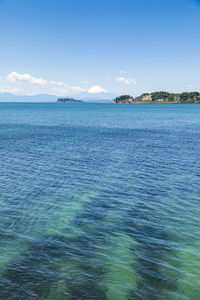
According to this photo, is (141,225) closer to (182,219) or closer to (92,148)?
(182,219)

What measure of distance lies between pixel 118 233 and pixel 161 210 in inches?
275

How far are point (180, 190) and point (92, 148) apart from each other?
1214 inches

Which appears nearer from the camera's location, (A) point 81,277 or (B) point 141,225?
(A) point 81,277

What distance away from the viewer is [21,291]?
53.2 feet

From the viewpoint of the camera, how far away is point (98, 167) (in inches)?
1763

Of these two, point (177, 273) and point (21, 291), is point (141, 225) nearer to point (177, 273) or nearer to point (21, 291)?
point (177, 273)

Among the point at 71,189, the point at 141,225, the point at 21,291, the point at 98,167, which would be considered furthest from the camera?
the point at 98,167

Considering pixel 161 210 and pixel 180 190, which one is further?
pixel 180 190

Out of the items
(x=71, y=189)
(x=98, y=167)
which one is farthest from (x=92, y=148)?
(x=71, y=189)

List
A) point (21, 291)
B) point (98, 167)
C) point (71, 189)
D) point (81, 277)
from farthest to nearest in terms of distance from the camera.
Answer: point (98, 167)
point (71, 189)
point (81, 277)
point (21, 291)

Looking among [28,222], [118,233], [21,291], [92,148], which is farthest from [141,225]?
[92,148]

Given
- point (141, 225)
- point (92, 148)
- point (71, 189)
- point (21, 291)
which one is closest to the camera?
point (21, 291)

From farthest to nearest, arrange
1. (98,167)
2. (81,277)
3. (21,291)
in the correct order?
(98,167)
(81,277)
(21,291)

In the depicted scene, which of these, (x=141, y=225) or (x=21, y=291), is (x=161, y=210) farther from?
(x=21, y=291)
